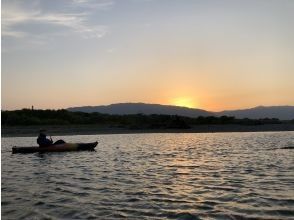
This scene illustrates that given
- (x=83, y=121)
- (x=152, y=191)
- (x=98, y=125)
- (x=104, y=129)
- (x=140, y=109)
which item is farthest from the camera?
(x=140, y=109)

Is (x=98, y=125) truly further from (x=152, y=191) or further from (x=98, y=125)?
(x=152, y=191)

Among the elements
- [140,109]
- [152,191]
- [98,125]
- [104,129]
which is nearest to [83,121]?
[98,125]

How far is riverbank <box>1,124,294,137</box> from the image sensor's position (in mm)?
52844

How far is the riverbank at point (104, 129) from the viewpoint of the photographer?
5284 centimetres

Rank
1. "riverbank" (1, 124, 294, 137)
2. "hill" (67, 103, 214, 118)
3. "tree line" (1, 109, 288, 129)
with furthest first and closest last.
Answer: "hill" (67, 103, 214, 118) < "tree line" (1, 109, 288, 129) < "riverbank" (1, 124, 294, 137)

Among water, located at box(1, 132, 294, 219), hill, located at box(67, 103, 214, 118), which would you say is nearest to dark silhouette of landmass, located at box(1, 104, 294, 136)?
water, located at box(1, 132, 294, 219)

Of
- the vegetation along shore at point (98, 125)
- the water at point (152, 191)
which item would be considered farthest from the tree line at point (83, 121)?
the water at point (152, 191)

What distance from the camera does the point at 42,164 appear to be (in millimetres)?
22266

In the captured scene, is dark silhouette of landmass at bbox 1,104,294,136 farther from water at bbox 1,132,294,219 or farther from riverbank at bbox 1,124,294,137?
water at bbox 1,132,294,219

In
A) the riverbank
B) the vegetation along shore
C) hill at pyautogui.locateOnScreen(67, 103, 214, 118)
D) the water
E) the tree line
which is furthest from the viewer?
hill at pyautogui.locateOnScreen(67, 103, 214, 118)

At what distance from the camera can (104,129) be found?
56.6m

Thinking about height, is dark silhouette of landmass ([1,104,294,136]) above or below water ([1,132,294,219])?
above

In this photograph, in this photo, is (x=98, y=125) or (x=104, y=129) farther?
(x=98, y=125)

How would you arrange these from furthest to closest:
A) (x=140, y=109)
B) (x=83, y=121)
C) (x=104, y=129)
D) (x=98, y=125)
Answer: (x=140, y=109), (x=83, y=121), (x=98, y=125), (x=104, y=129)
